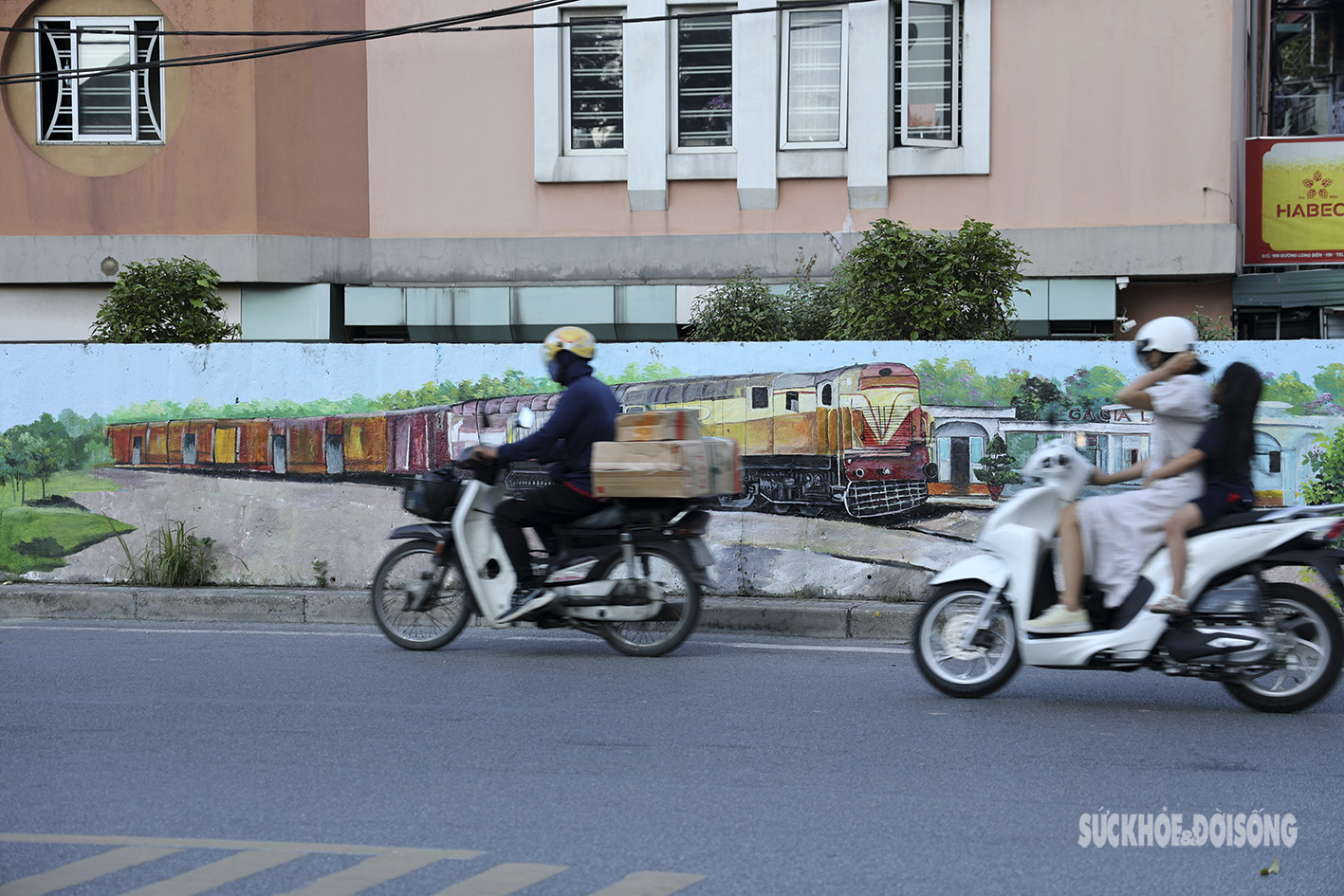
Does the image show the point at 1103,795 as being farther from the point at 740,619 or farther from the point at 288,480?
the point at 288,480

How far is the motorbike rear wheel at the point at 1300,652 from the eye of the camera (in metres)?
6.07

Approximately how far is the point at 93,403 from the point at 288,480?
1.71m

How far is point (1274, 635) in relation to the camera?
6.16 meters

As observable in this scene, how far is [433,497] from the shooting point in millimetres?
8172

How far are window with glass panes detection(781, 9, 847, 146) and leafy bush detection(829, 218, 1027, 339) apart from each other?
6329mm

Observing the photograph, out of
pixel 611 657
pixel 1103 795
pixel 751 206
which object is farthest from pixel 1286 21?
pixel 1103 795

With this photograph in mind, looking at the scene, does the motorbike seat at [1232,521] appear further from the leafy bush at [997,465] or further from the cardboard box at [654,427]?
the leafy bush at [997,465]

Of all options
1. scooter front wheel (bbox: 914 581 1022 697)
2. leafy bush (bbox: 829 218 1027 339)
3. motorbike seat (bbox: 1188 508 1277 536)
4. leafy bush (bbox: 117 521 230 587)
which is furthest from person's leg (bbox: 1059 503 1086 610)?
leafy bush (bbox: 117 521 230 587)

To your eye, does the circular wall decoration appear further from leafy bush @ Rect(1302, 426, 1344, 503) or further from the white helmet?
the white helmet

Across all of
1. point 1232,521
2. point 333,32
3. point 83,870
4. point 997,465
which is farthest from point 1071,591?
point 333,32

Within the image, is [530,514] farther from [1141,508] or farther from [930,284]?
[930,284]

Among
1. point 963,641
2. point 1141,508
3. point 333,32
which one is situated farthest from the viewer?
point 333,32

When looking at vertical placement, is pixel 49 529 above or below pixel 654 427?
below

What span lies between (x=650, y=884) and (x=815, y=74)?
14324 mm
